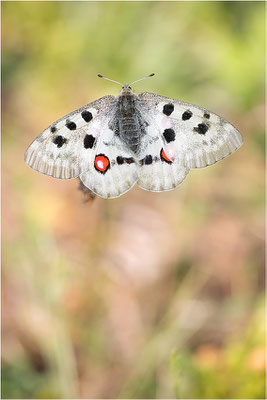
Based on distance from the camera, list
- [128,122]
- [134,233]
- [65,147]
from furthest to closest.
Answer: [134,233], [128,122], [65,147]

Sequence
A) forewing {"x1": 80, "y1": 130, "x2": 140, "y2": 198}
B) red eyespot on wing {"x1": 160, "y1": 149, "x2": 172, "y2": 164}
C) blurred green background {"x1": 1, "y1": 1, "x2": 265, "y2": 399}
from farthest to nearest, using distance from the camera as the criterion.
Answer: blurred green background {"x1": 1, "y1": 1, "x2": 265, "y2": 399} < red eyespot on wing {"x1": 160, "y1": 149, "x2": 172, "y2": 164} < forewing {"x1": 80, "y1": 130, "x2": 140, "y2": 198}

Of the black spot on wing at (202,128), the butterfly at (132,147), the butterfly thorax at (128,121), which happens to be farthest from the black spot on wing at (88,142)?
the black spot on wing at (202,128)

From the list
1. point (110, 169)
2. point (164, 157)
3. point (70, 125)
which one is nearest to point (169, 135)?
point (164, 157)

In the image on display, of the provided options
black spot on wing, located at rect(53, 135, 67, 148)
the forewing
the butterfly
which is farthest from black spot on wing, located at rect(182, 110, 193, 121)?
black spot on wing, located at rect(53, 135, 67, 148)

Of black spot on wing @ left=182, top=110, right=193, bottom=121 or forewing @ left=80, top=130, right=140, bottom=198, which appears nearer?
forewing @ left=80, top=130, right=140, bottom=198

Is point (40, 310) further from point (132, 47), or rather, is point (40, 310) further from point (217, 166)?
point (132, 47)

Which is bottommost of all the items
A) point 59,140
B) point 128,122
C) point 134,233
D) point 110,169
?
point 134,233

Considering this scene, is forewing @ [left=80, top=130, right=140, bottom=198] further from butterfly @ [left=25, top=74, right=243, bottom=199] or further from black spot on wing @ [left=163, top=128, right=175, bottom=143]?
black spot on wing @ [left=163, top=128, right=175, bottom=143]

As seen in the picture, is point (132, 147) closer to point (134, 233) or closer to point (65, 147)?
point (65, 147)

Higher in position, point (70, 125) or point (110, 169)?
point (70, 125)
